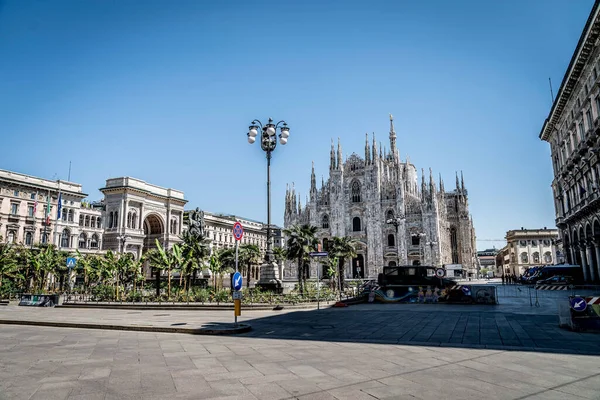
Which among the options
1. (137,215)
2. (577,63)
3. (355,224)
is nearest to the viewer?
(577,63)

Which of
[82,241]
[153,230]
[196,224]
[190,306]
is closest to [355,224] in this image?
[153,230]

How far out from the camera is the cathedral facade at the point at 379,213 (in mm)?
64062

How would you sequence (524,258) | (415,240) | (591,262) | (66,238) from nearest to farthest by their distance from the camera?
(591,262) → (66,238) → (415,240) → (524,258)

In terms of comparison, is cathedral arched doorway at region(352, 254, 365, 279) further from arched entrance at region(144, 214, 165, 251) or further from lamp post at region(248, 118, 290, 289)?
lamp post at region(248, 118, 290, 289)

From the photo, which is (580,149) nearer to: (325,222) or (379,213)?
(379,213)

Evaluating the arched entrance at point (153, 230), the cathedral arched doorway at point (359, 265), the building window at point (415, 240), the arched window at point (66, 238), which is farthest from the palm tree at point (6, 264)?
the building window at point (415, 240)

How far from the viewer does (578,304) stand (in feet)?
36.5

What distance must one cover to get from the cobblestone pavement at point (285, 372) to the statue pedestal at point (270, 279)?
43.9 feet

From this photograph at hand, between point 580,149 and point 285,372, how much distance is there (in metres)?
34.9

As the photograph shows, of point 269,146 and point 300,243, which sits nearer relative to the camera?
point 269,146

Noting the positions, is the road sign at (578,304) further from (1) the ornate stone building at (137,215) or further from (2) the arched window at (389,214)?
(1) the ornate stone building at (137,215)

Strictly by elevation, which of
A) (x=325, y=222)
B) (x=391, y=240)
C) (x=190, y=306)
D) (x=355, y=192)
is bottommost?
(x=190, y=306)

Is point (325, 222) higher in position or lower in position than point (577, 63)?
lower

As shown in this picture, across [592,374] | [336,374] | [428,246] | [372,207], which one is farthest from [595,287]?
[372,207]
